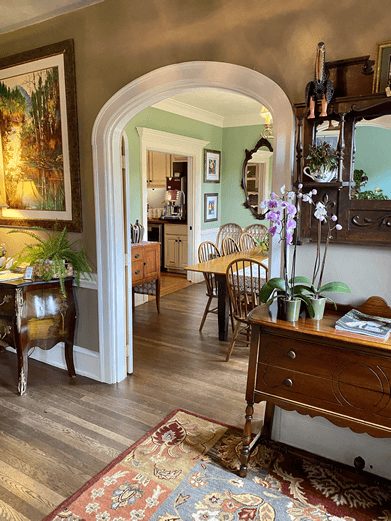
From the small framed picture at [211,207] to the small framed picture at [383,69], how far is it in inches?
193

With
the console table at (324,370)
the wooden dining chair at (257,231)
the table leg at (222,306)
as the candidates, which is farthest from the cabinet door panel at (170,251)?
the console table at (324,370)

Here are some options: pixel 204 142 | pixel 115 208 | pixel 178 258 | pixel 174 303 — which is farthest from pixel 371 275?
pixel 178 258

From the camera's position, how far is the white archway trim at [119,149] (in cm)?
220

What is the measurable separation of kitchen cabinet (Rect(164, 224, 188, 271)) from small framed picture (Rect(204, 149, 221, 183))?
101cm

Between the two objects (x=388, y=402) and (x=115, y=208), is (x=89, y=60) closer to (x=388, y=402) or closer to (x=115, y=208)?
(x=115, y=208)

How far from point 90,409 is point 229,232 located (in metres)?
4.63

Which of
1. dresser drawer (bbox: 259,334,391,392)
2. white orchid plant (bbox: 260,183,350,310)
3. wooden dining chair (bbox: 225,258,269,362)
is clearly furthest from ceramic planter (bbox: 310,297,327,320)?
wooden dining chair (bbox: 225,258,269,362)

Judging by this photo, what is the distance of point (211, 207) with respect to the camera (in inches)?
276

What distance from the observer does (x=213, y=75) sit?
237 centimetres

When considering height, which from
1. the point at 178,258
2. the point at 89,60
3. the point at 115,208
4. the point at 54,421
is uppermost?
the point at 89,60

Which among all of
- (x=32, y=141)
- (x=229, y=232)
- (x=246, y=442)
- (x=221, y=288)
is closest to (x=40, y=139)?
(x=32, y=141)

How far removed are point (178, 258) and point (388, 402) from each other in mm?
5785

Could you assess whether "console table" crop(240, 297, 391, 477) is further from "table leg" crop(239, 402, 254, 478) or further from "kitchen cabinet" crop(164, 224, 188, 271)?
"kitchen cabinet" crop(164, 224, 188, 271)

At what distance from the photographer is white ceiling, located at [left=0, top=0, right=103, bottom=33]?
2762 mm
